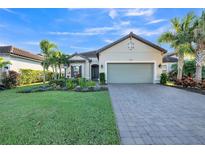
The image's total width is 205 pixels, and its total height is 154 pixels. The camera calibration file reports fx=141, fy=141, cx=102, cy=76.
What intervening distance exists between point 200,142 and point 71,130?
10.0 feet

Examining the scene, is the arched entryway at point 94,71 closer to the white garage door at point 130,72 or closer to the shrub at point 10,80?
the white garage door at point 130,72

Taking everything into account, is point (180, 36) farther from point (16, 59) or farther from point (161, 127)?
point (16, 59)

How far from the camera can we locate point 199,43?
1252 centimetres

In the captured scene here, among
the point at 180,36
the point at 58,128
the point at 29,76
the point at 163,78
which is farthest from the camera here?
the point at 29,76

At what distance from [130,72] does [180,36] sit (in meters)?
6.03

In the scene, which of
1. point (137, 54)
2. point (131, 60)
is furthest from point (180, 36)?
point (131, 60)

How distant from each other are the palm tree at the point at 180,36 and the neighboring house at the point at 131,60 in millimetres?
1354

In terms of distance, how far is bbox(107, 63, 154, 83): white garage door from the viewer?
16.0 metres

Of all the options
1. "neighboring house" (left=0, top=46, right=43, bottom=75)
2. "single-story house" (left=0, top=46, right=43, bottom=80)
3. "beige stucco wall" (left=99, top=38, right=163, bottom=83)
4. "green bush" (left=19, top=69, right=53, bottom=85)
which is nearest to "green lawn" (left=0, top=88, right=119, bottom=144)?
"beige stucco wall" (left=99, top=38, right=163, bottom=83)

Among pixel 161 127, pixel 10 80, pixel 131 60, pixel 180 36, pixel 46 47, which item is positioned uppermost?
pixel 180 36

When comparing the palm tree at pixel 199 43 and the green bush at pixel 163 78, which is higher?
the palm tree at pixel 199 43

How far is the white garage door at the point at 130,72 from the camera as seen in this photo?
16047mm

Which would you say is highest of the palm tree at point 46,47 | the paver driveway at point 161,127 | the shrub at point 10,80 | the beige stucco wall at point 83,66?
the palm tree at point 46,47

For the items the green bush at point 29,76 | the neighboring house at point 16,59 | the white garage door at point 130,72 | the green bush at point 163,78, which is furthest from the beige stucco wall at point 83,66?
the green bush at point 163,78
